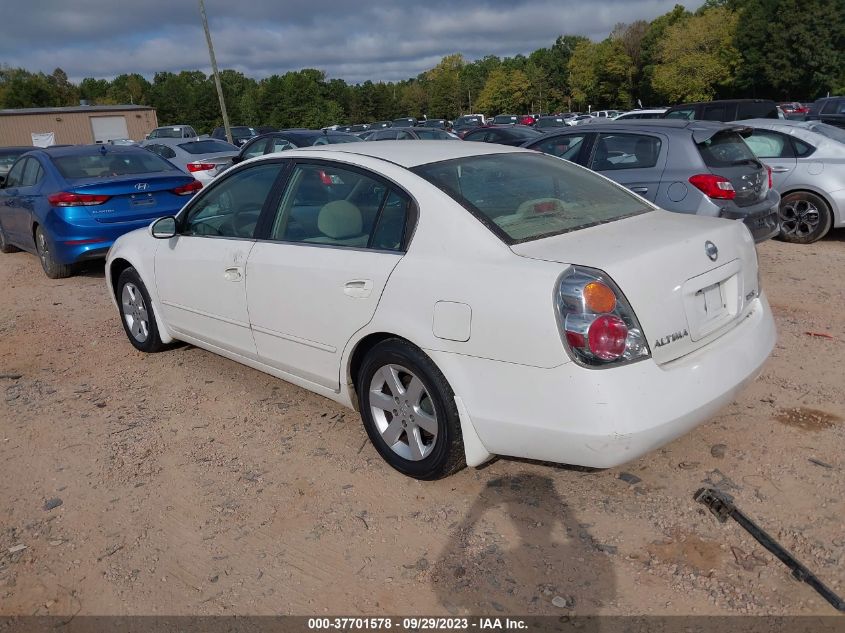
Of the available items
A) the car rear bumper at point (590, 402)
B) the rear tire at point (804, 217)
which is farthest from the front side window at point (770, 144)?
the car rear bumper at point (590, 402)

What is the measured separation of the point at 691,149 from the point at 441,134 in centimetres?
1224

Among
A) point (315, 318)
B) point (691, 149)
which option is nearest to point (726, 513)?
point (315, 318)

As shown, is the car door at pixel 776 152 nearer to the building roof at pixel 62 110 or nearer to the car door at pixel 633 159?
the car door at pixel 633 159

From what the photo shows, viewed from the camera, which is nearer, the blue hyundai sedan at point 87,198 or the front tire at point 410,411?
the front tire at point 410,411

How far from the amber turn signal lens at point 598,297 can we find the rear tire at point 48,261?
7345mm

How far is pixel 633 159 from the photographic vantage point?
7.19 m

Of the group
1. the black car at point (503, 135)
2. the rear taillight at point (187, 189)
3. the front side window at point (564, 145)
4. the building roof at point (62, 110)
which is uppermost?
the building roof at point (62, 110)

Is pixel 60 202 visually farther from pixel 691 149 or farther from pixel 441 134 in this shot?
pixel 441 134

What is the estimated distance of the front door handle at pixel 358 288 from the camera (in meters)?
3.39

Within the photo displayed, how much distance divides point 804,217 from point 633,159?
2.96m

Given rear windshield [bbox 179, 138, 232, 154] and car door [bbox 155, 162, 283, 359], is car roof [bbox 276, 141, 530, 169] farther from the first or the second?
rear windshield [bbox 179, 138, 232, 154]

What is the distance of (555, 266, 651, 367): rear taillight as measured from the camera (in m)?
2.74

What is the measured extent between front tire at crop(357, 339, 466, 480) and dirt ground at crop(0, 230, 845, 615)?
0.17m

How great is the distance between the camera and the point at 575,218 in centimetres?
350
